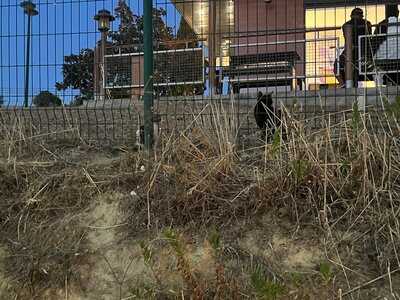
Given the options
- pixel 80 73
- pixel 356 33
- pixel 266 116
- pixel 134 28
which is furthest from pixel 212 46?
pixel 266 116

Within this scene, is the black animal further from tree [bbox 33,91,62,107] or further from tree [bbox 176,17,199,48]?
tree [bbox 176,17,199,48]

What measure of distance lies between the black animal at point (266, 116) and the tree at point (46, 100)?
1987 mm

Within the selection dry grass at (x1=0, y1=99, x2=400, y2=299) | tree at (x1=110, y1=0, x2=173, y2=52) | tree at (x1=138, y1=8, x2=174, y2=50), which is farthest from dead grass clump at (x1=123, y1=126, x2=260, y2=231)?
tree at (x1=138, y1=8, x2=174, y2=50)

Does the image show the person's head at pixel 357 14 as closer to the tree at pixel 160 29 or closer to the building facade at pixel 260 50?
the building facade at pixel 260 50

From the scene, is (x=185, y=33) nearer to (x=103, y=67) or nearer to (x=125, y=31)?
(x=125, y=31)

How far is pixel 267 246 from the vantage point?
3.48 metres

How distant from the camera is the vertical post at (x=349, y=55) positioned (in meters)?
5.81

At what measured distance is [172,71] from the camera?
6.34 metres

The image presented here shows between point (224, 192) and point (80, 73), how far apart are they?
4.16 metres

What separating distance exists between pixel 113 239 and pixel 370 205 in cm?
153

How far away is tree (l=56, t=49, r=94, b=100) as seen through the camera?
6.21m

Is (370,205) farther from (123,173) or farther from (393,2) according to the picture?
(393,2)

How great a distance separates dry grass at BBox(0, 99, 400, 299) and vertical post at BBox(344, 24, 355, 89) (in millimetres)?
1828

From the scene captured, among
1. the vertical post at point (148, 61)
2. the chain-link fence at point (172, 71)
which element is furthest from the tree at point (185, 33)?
the vertical post at point (148, 61)
